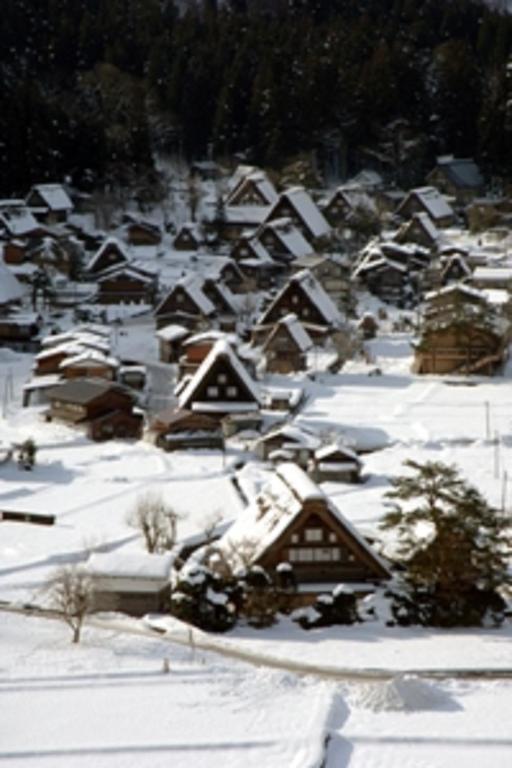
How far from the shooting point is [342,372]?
3638 cm

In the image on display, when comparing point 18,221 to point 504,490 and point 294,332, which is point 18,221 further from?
point 504,490

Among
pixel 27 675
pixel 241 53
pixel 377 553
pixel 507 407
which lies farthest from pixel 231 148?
pixel 27 675

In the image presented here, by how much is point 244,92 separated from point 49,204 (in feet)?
52.1

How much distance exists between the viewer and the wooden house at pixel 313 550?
1870cm

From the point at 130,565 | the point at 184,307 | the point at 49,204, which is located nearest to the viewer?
the point at 130,565

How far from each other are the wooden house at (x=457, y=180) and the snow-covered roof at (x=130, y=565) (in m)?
41.2

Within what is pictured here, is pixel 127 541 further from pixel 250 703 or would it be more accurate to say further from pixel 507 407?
pixel 507 407

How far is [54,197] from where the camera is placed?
50.7 m

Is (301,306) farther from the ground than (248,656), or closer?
farther from the ground

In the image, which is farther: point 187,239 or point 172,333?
point 187,239

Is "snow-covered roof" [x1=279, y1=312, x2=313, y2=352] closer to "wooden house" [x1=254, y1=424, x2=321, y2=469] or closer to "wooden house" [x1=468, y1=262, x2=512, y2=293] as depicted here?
"wooden house" [x1=468, y1=262, x2=512, y2=293]

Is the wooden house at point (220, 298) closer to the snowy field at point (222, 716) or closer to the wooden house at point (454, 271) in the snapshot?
the wooden house at point (454, 271)

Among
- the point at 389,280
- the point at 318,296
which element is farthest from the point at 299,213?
the point at 318,296

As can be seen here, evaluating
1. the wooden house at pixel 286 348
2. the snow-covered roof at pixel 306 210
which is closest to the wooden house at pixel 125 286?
the wooden house at pixel 286 348
